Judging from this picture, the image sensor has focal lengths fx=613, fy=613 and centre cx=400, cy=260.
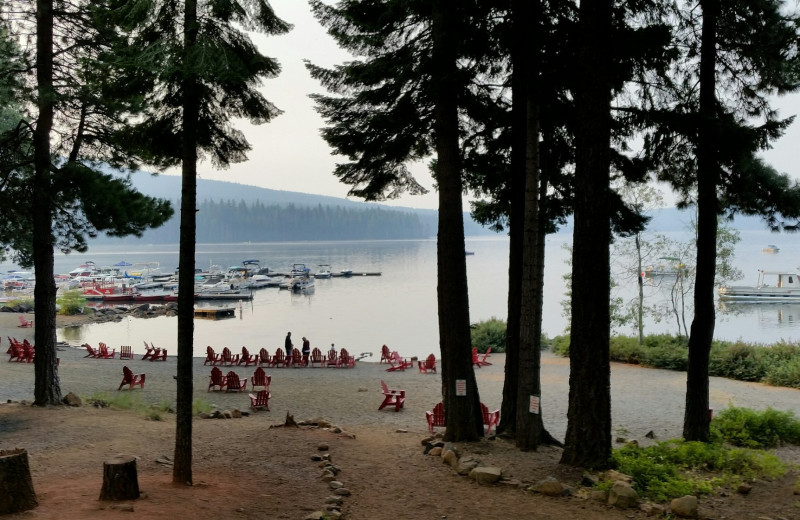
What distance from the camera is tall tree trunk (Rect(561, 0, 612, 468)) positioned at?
26.7 ft

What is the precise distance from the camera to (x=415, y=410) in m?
17.0

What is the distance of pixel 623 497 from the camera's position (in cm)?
695

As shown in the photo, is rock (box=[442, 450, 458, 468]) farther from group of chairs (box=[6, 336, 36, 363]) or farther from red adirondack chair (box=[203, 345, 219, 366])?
group of chairs (box=[6, 336, 36, 363])

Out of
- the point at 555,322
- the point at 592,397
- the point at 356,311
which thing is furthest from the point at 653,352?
the point at 356,311

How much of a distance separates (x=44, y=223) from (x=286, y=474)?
879cm

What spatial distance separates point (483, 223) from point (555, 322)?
43714 mm

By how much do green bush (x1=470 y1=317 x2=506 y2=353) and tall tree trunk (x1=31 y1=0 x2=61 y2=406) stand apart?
19098mm

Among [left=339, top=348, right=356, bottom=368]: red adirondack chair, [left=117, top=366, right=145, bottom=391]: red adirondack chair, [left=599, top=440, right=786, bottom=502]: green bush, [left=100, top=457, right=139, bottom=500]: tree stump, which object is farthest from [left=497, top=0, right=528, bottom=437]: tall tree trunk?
[left=339, top=348, right=356, bottom=368]: red adirondack chair

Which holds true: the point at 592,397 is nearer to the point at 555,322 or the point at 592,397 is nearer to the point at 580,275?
the point at 580,275

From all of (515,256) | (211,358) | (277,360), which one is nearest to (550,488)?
(515,256)

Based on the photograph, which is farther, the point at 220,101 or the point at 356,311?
the point at 356,311

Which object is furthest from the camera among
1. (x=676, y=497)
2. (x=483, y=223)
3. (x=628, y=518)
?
(x=483, y=223)

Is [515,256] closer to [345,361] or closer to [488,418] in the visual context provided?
[488,418]

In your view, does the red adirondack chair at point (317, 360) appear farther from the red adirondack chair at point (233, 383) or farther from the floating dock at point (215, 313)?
the floating dock at point (215, 313)
